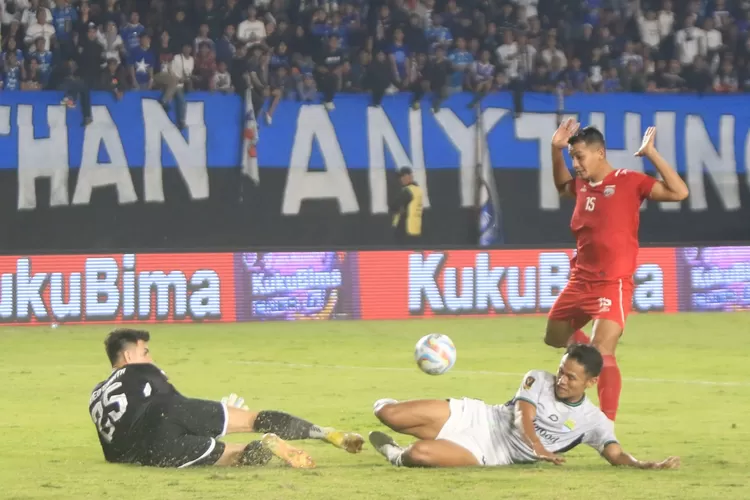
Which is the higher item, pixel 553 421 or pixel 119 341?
pixel 119 341

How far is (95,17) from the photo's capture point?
2197 centimetres

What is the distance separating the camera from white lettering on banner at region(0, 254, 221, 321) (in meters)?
18.6

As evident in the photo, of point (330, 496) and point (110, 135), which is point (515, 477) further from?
point (110, 135)

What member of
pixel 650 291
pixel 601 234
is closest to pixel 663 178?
pixel 601 234

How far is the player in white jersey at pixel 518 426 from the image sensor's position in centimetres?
789

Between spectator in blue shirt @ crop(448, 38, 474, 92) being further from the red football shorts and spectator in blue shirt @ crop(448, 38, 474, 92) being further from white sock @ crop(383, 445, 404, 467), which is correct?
white sock @ crop(383, 445, 404, 467)

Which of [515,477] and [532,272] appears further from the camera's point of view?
[532,272]

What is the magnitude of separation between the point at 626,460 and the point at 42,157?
14409 millimetres

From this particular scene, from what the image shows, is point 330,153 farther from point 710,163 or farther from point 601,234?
point 601,234

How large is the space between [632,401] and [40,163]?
11572 millimetres

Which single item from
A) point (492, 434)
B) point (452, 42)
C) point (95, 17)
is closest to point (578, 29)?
point (452, 42)

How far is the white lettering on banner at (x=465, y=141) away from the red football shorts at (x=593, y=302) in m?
12.4

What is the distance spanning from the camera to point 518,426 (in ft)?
26.1

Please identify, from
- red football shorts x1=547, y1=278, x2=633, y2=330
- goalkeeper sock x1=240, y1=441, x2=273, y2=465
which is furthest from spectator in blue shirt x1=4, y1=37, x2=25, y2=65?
goalkeeper sock x1=240, y1=441, x2=273, y2=465
